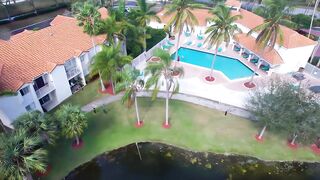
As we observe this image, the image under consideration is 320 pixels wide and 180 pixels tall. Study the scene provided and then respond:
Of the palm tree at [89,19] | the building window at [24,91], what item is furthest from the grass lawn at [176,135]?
the palm tree at [89,19]

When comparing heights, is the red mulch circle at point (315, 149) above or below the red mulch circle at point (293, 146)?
below

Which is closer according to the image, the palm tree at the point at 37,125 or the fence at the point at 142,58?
the palm tree at the point at 37,125

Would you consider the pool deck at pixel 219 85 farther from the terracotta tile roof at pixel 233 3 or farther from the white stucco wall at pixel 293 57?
the terracotta tile roof at pixel 233 3

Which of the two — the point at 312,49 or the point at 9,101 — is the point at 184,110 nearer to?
the point at 9,101

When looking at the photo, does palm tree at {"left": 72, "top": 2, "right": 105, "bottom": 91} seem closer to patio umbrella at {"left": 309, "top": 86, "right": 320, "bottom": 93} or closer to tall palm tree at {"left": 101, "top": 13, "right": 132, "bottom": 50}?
tall palm tree at {"left": 101, "top": 13, "right": 132, "bottom": 50}

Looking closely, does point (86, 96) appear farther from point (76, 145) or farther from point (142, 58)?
point (142, 58)
